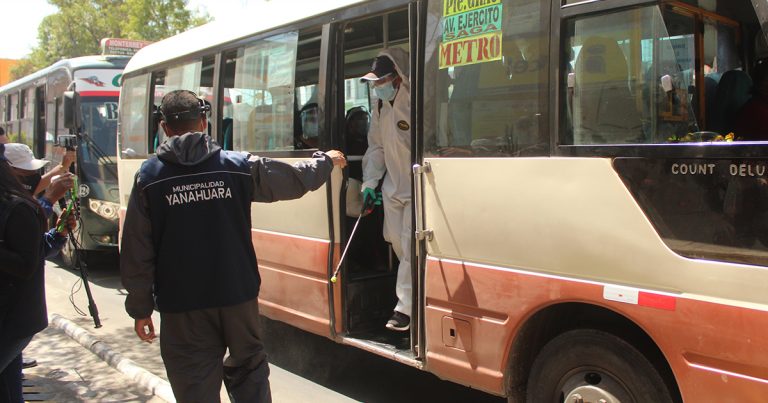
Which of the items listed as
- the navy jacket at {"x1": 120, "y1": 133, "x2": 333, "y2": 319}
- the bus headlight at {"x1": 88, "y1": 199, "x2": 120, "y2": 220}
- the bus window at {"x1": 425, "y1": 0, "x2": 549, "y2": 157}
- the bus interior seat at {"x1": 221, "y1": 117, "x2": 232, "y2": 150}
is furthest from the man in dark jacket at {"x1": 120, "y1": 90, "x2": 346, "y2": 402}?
the bus headlight at {"x1": 88, "y1": 199, "x2": 120, "y2": 220}

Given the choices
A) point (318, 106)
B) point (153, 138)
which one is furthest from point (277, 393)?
point (153, 138)

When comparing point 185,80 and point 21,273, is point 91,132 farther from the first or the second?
point 21,273

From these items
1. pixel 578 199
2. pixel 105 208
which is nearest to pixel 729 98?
pixel 578 199

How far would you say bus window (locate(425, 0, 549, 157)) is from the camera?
127 inches

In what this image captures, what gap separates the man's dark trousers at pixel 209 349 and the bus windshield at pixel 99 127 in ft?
24.0

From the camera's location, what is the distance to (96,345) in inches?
223

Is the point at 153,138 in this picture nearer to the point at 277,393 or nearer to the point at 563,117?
the point at 277,393

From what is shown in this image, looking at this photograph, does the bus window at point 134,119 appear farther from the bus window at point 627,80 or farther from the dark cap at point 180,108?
the bus window at point 627,80

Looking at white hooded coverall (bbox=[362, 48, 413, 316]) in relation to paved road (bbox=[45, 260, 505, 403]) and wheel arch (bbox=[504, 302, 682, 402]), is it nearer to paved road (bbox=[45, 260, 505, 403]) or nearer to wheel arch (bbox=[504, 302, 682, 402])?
paved road (bbox=[45, 260, 505, 403])

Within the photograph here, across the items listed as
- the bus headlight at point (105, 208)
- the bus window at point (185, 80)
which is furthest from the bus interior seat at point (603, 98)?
the bus headlight at point (105, 208)

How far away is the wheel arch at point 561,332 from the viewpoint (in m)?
2.94

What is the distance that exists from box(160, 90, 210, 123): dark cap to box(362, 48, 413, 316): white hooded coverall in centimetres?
165

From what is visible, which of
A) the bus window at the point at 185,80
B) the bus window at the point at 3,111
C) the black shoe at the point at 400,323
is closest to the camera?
the black shoe at the point at 400,323

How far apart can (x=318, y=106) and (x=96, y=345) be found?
9.80ft
